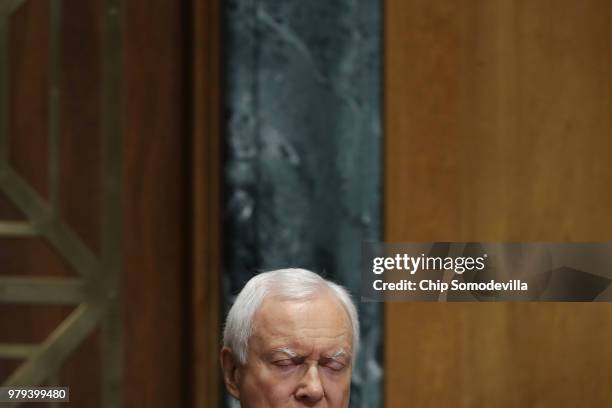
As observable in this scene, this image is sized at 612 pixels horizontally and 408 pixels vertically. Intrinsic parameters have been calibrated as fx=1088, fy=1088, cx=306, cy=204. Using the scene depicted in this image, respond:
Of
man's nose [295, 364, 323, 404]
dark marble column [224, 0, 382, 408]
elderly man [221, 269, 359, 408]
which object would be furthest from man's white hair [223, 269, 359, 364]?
dark marble column [224, 0, 382, 408]

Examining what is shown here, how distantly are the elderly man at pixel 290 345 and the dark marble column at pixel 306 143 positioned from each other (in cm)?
50

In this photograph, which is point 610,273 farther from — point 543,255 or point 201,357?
point 201,357

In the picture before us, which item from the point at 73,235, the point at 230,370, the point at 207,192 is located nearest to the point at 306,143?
the point at 207,192

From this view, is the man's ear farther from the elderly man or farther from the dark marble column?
the dark marble column

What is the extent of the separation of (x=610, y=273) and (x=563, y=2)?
0.65m

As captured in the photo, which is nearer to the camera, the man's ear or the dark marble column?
the man's ear

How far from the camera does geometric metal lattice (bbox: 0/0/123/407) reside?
2.53m

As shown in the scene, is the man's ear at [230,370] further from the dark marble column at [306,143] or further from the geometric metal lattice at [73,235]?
the geometric metal lattice at [73,235]

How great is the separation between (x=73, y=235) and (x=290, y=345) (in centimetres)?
82

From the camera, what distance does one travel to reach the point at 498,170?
8.39 feet

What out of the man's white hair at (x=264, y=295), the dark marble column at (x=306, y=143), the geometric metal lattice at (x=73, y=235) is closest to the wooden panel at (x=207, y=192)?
the dark marble column at (x=306, y=143)

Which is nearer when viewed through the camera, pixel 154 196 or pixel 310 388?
pixel 310 388

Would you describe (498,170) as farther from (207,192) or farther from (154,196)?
(154,196)

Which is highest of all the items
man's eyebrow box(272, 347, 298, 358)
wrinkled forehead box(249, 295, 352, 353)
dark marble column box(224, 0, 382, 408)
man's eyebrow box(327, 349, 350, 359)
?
dark marble column box(224, 0, 382, 408)
